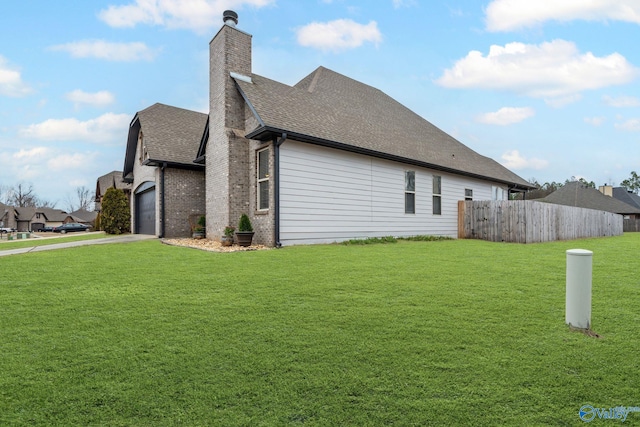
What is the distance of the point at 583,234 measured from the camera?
690 inches

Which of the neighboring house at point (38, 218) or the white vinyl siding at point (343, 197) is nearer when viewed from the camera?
the white vinyl siding at point (343, 197)

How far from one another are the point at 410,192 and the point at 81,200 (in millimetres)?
105429

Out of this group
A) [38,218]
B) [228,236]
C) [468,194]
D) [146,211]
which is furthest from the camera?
[38,218]

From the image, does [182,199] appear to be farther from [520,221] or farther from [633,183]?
[633,183]

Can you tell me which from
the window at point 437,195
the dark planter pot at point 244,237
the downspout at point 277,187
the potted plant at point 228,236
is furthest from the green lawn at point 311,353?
the window at point 437,195

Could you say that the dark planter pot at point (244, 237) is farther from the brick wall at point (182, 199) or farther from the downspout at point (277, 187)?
the brick wall at point (182, 199)

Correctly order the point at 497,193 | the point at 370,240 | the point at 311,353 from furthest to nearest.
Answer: the point at 497,193, the point at 370,240, the point at 311,353

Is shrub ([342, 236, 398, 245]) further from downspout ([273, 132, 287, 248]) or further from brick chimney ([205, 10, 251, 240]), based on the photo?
brick chimney ([205, 10, 251, 240])

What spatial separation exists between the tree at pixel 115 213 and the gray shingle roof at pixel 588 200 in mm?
41036

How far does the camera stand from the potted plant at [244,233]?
10219mm

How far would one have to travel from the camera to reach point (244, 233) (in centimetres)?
1018

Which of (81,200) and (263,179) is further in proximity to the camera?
(81,200)

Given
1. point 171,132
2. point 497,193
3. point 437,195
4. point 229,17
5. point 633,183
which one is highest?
point 633,183

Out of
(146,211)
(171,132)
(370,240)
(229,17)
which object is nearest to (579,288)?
(370,240)
